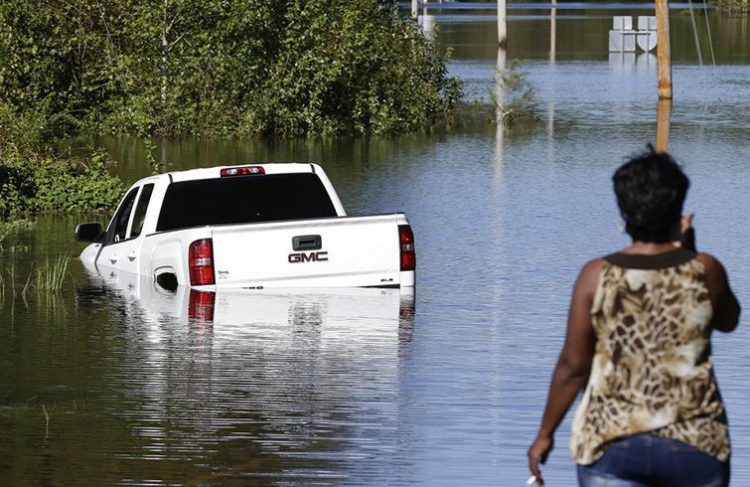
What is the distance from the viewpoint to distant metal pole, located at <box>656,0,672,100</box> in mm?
47875

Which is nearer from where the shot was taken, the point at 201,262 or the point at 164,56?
the point at 201,262

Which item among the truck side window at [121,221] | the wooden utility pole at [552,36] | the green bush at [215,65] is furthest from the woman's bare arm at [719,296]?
the wooden utility pole at [552,36]

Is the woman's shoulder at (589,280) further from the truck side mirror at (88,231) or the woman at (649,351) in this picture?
the truck side mirror at (88,231)

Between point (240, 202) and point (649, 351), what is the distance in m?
11.2

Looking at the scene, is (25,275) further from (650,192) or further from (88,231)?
(650,192)

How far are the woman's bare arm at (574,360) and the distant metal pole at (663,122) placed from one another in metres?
27.3

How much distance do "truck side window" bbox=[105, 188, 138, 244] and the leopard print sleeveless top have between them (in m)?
12.1

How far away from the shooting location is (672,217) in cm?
585

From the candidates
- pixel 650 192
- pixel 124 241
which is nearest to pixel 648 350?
pixel 650 192

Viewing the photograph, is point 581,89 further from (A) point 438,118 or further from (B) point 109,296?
(B) point 109,296

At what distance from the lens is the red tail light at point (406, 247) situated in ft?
50.9

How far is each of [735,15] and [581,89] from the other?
6885 cm

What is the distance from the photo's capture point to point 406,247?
15688 millimetres

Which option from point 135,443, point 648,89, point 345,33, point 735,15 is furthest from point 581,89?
point 735,15
